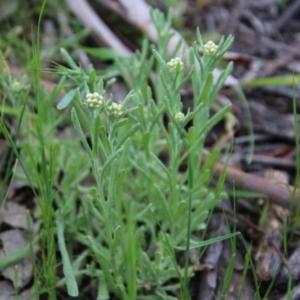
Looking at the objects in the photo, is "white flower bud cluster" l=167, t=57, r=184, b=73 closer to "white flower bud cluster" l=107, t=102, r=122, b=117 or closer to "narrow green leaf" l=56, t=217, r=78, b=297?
"white flower bud cluster" l=107, t=102, r=122, b=117

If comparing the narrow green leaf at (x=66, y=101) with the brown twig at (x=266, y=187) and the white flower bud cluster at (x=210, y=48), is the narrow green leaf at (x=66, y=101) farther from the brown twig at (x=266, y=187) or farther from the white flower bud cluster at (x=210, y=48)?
the brown twig at (x=266, y=187)

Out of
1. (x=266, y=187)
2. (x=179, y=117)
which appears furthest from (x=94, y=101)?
(x=266, y=187)

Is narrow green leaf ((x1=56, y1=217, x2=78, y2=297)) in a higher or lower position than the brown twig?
higher

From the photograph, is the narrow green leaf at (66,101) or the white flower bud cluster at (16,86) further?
the white flower bud cluster at (16,86)

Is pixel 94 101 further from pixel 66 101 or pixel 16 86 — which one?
pixel 16 86

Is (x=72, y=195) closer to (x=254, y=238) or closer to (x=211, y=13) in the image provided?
(x=254, y=238)

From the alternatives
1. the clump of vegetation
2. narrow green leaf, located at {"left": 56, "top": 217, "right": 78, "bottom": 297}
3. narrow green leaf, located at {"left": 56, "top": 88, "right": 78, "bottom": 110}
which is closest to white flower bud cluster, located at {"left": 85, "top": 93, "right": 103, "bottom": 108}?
the clump of vegetation

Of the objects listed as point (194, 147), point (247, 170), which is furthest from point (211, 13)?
point (194, 147)

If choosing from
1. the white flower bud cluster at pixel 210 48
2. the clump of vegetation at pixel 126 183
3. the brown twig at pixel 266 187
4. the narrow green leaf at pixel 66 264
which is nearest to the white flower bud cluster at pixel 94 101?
the clump of vegetation at pixel 126 183

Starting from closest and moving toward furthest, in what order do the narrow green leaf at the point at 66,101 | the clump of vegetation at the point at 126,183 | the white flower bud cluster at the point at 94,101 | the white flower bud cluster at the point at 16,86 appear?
1. the white flower bud cluster at the point at 94,101
2. the clump of vegetation at the point at 126,183
3. the narrow green leaf at the point at 66,101
4. the white flower bud cluster at the point at 16,86
